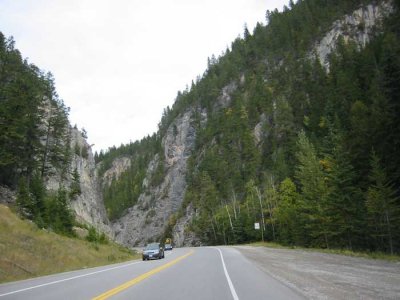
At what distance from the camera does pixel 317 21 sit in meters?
114

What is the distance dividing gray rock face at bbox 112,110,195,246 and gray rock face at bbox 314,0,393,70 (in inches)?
2327

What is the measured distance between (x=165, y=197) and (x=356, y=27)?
273 ft

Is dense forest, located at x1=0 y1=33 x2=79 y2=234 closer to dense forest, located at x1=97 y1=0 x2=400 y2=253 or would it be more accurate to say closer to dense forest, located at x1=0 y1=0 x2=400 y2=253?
dense forest, located at x1=0 y1=0 x2=400 y2=253

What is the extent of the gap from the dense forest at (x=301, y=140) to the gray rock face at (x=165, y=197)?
8112mm

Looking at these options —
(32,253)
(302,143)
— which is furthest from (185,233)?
(32,253)

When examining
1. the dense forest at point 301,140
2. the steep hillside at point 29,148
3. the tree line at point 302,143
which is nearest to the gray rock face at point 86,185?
the steep hillside at point 29,148

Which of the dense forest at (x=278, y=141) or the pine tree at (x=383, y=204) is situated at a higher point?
the dense forest at (x=278, y=141)

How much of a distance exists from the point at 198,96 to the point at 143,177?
5344 centimetres

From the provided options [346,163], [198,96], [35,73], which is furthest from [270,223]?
[198,96]

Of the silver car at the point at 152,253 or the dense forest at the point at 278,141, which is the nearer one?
the silver car at the point at 152,253

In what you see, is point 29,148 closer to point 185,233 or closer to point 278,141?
point 278,141

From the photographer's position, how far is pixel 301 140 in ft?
192

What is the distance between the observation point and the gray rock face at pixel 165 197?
13588cm

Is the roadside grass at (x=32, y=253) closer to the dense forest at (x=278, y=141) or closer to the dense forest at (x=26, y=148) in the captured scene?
the dense forest at (x=26, y=148)
